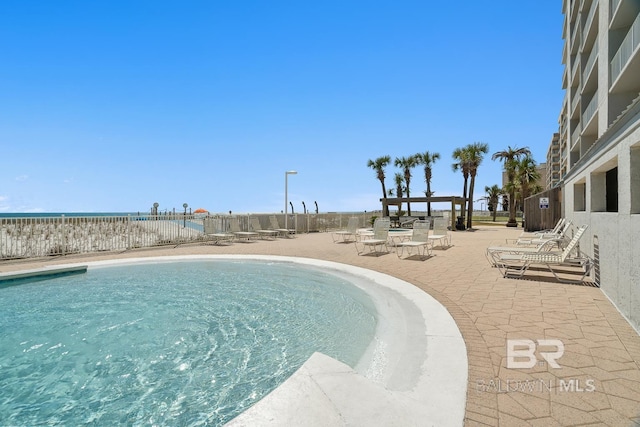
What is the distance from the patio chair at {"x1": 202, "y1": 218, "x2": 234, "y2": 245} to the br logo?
1274 cm

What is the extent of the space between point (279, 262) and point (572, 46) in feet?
58.8

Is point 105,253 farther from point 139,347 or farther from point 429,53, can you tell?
point 429,53

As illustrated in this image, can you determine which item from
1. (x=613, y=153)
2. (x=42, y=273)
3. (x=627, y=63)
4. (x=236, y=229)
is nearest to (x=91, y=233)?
(x=42, y=273)

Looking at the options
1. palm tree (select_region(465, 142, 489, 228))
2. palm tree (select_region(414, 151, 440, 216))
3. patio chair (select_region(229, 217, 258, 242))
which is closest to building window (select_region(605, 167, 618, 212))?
patio chair (select_region(229, 217, 258, 242))

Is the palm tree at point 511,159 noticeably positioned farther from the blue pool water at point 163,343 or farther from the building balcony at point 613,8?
the blue pool water at point 163,343

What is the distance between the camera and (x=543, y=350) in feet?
10.4

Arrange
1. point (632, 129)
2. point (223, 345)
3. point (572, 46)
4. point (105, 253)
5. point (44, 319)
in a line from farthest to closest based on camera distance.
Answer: point (572, 46) → point (105, 253) → point (44, 319) → point (632, 129) → point (223, 345)

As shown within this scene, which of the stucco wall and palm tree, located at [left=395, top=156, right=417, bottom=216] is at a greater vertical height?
palm tree, located at [left=395, top=156, right=417, bottom=216]

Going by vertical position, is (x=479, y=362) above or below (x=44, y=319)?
above

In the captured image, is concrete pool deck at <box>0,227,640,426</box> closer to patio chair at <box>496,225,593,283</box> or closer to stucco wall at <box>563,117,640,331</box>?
stucco wall at <box>563,117,640,331</box>

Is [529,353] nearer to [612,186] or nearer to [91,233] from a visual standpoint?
[612,186]

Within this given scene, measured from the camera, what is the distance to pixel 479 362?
2.91 m

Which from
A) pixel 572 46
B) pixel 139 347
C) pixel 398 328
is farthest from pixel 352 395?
pixel 572 46

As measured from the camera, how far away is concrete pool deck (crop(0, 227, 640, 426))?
219 cm
